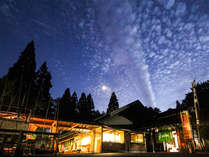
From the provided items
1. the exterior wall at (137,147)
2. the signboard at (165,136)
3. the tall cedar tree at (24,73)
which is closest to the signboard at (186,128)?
the signboard at (165,136)

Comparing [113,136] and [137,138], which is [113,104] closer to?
[137,138]

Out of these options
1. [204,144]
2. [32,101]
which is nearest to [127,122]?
[204,144]

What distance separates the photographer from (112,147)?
1316cm

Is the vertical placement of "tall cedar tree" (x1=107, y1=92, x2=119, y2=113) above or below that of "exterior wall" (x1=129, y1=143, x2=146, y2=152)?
above

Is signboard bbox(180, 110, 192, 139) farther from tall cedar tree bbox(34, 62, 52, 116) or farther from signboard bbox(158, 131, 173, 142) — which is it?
tall cedar tree bbox(34, 62, 52, 116)

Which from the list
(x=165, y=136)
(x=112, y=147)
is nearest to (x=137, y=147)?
(x=112, y=147)

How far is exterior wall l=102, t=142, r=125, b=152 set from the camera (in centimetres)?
1271

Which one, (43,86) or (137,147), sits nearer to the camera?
(137,147)

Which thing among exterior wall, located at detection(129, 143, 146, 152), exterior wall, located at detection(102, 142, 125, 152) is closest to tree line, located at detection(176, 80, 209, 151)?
exterior wall, located at detection(129, 143, 146, 152)

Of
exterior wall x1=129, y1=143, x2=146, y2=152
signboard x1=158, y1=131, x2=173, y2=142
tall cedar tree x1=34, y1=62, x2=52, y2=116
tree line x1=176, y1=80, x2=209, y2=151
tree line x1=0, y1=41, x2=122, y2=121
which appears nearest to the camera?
tree line x1=176, y1=80, x2=209, y2=151

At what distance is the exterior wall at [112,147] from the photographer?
12710 millimetres

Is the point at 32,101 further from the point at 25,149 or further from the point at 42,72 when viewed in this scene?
the point at 25,149

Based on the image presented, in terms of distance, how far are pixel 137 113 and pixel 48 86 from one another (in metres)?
20.1

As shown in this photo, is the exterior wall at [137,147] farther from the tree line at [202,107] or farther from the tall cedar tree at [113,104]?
the tall cedar tree at [113,104]
